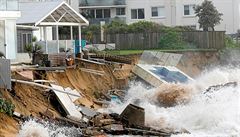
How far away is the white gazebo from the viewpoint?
4722cm

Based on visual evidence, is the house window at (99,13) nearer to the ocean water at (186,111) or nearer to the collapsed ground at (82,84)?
the collapsed ground at (82,84)

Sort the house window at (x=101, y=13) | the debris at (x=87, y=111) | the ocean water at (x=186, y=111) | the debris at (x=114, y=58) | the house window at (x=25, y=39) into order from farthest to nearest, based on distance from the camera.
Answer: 1. the house window at (x=101, y=13)
2. the debris at (x=114, y=58)
3. the house window at (x=25, y=39)
4. the debris at (x=87, y=111)
5. the ocean water at (x=186, y=111)

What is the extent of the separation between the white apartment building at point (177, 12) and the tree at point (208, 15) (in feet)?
8.91

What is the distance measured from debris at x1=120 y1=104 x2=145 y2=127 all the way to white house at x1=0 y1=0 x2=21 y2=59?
10995 mm

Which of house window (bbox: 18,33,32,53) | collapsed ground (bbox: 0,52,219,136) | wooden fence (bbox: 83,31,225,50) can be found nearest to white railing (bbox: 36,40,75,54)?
house window (bbox: 18,33,32,53)

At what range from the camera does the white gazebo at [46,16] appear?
155 ft

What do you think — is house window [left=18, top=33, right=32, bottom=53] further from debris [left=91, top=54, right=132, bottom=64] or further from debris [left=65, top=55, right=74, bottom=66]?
debris [left=91, top=54, right=132, bottom=64]

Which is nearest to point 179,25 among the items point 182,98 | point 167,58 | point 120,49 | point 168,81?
point 120,49

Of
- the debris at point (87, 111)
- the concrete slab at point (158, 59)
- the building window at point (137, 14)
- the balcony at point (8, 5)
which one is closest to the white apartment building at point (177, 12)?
the building window at point (137, 14)

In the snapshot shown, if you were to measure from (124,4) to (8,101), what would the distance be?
5300 centimetres

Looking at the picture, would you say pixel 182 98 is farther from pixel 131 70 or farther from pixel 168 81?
pixel 131 70

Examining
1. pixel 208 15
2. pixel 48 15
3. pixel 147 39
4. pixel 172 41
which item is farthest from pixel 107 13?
pixel 48 15

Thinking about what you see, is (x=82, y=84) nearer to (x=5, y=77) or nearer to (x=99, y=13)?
(x=5, y=77)

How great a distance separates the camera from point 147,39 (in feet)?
227
